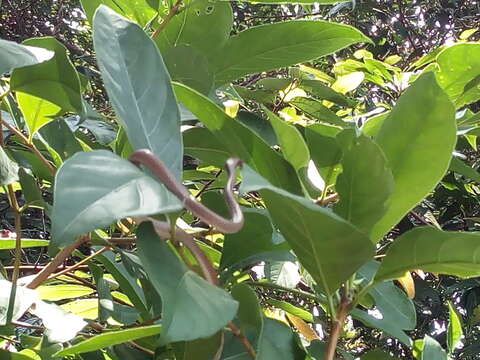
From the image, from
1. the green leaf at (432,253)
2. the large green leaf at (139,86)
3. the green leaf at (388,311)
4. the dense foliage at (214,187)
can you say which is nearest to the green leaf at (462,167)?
the dense foliage at (214,187)

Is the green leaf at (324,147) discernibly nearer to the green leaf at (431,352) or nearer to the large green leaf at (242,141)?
the large green leaf at (242,141)

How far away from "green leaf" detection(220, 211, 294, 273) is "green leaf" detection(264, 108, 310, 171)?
6cm

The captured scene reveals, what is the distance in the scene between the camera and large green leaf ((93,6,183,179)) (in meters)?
0.44

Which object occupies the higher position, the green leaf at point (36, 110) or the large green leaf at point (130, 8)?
the large green leaf at point (130, 8)

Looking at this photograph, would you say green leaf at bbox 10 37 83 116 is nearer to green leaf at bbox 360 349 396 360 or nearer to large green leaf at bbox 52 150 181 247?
large green leaf at bbox 52 150 181 247

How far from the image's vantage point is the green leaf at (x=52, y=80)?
1.82ft

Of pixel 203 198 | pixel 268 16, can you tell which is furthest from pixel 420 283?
pixel 203 198

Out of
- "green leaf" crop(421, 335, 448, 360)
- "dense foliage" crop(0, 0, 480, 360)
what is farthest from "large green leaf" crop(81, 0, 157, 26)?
"green leaf" crop(421, 335, 448, 360)

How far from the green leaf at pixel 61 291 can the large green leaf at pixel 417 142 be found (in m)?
0.47

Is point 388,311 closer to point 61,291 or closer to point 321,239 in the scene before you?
point 321,239

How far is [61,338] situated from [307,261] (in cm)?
21

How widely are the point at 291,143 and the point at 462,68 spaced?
12.1 inches

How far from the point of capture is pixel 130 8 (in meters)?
0.70

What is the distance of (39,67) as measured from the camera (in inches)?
22.0
